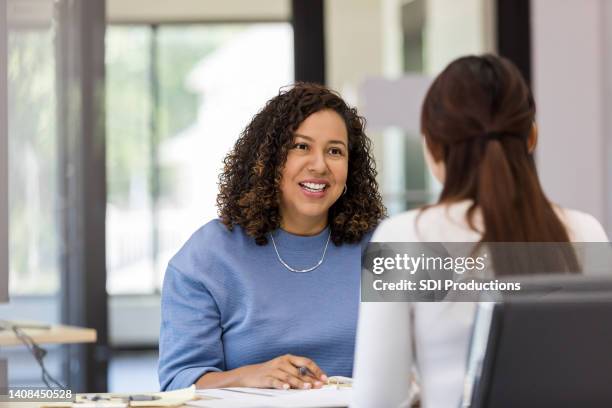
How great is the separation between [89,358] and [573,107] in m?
2.79

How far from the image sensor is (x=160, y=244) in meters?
8.58

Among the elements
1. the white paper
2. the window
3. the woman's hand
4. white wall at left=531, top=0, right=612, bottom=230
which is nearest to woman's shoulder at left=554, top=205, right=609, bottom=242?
the white paper

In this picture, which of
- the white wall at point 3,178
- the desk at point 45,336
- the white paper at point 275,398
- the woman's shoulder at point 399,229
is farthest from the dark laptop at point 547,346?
the desk at point 45,336

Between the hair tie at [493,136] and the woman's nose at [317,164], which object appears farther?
the woman's nose at [317,164]

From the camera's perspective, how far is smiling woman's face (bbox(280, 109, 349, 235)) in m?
2.55

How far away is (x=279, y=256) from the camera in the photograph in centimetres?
255

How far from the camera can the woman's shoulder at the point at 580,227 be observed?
167 cm

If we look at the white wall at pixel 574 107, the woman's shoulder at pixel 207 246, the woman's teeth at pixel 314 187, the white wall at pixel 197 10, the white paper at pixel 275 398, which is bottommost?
the white paper at pixel 275 398

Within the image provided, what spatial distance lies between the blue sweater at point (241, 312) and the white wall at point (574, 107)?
121 inches

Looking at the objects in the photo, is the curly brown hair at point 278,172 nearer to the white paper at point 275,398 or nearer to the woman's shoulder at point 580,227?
the white paper at point 275,398

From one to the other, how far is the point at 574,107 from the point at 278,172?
312 centimetres

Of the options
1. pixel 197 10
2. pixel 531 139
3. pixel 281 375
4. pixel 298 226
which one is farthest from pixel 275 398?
pixel 197 10

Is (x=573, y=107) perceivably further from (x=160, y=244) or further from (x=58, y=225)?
(x=160, y=244)

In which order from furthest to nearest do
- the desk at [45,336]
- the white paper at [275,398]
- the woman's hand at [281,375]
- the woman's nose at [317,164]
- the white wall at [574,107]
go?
the white wall at [574,107] < the desk at [45,336] < the woman's nose at [317,164] < the woman's hand at [281,375] < the white paper at [275,398]
